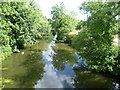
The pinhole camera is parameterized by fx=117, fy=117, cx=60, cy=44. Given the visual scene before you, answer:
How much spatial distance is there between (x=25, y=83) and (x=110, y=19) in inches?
378

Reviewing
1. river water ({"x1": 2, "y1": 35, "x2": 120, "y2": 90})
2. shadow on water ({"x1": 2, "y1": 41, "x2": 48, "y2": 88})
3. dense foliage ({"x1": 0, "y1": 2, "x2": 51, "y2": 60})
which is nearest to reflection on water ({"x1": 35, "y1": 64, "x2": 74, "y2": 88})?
river water ({"x1": 2, "y1": 35, "x2": 120, "y2": 90})

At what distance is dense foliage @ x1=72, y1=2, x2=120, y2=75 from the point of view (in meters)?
9.73

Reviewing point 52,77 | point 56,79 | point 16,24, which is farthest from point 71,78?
point 16,24

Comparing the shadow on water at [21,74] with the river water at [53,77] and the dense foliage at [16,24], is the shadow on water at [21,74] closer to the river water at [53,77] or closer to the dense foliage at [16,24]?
the river water at [53,77]

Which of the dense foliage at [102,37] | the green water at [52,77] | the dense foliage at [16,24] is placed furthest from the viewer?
the dense foliage at [16,24]

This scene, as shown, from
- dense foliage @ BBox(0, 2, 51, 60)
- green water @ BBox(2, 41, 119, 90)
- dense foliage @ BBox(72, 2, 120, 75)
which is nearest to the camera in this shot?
dense foliage @ BBox(72, 2, 120, 75)

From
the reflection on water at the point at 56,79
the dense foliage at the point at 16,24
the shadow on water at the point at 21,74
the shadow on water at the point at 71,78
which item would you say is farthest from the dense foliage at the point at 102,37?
the dense foliage at the point at 16,24

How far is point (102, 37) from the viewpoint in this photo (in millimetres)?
11336

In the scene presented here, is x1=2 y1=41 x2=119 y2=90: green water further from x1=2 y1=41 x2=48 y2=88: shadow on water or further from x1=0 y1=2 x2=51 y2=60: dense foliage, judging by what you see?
x1=0 y1=2 x2=51 y2=60: dense foliage

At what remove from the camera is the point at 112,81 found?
11.7m

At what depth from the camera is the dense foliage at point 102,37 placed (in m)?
9.73

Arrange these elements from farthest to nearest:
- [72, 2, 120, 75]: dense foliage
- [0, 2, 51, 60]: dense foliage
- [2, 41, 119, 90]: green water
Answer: [0, 2, 51, 60]: dense foliage
[2, 41, 119, 90]: green water
[72, 2, 120, 75]: dense foliage

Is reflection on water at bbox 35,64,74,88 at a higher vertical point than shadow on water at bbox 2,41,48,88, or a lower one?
lower

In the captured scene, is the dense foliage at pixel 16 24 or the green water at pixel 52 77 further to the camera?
the dense foliage at pixel 16 24
